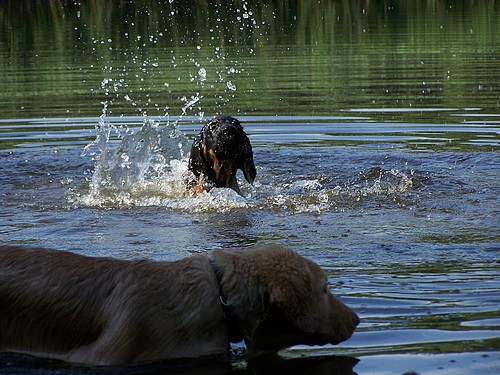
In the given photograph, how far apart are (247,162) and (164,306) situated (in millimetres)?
5756

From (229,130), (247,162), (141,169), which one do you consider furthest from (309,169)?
(141,169)

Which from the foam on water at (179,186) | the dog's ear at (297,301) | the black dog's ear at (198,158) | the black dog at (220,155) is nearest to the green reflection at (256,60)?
the foam on water at (179,186)

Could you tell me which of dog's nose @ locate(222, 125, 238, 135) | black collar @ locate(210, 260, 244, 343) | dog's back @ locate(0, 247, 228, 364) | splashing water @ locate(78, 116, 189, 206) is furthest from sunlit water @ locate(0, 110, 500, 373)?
dog's back @ locate(0, 247, 228, 364)

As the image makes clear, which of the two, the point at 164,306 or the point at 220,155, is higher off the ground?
the point at 220,155

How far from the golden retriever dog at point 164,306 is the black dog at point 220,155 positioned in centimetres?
513

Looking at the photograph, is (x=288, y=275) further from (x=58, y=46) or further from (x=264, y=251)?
(x=58, y=46)

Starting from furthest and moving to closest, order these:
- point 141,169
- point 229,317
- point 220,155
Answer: point 141,169, point 220,155, point 229,317

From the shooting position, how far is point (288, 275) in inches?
208

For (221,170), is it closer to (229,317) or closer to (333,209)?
(333,209)

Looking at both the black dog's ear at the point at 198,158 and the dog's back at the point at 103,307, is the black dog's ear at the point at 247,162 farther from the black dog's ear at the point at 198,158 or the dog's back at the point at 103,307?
the dog's back at the point at 103,307

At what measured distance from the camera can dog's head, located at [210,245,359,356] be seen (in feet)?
17.2

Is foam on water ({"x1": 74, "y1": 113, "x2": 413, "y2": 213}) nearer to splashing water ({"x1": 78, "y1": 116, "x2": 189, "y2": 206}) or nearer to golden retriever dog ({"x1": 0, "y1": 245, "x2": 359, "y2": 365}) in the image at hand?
splashing water ({"x1": 78, "y1": 116, "x2": 189, "y2": 206})

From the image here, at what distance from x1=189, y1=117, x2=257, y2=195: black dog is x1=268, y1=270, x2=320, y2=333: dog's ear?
5452 mm

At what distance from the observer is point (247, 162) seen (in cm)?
1101
